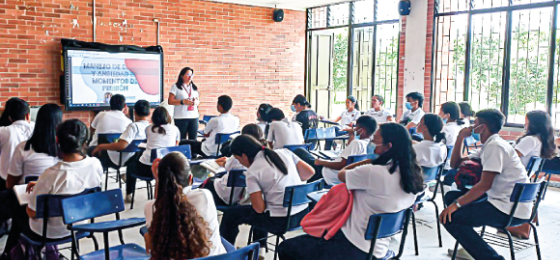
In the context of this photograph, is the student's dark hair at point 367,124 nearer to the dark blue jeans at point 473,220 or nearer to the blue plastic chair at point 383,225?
the dark blue jeans at point 473,220

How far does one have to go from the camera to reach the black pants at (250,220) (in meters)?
3.50

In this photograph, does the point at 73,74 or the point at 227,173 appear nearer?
the point at 227,173

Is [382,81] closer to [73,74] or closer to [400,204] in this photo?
[73,74]

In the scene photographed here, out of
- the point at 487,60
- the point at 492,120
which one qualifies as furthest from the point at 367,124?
the point at 487,60

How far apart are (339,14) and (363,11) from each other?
0.64 metres

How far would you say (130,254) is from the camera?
109 inches

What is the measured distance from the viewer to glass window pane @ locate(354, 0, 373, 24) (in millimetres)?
9734

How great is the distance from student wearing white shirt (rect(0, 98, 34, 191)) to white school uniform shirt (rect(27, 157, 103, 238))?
1.10 metres

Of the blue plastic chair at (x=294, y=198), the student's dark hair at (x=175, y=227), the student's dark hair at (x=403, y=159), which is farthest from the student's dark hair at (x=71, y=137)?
the student's dark hair at (x=403, y=159)

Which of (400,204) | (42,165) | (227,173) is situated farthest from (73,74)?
(400,204)

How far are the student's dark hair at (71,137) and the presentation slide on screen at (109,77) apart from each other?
507cm

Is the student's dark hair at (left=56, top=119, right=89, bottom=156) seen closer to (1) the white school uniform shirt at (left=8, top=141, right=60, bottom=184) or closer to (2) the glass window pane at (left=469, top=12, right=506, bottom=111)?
(1) the white school uniform shirt at (left=8, top=141, right=60, bottom=184)

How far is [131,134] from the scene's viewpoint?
5418 millimetres

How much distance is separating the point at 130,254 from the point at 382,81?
755 cm
